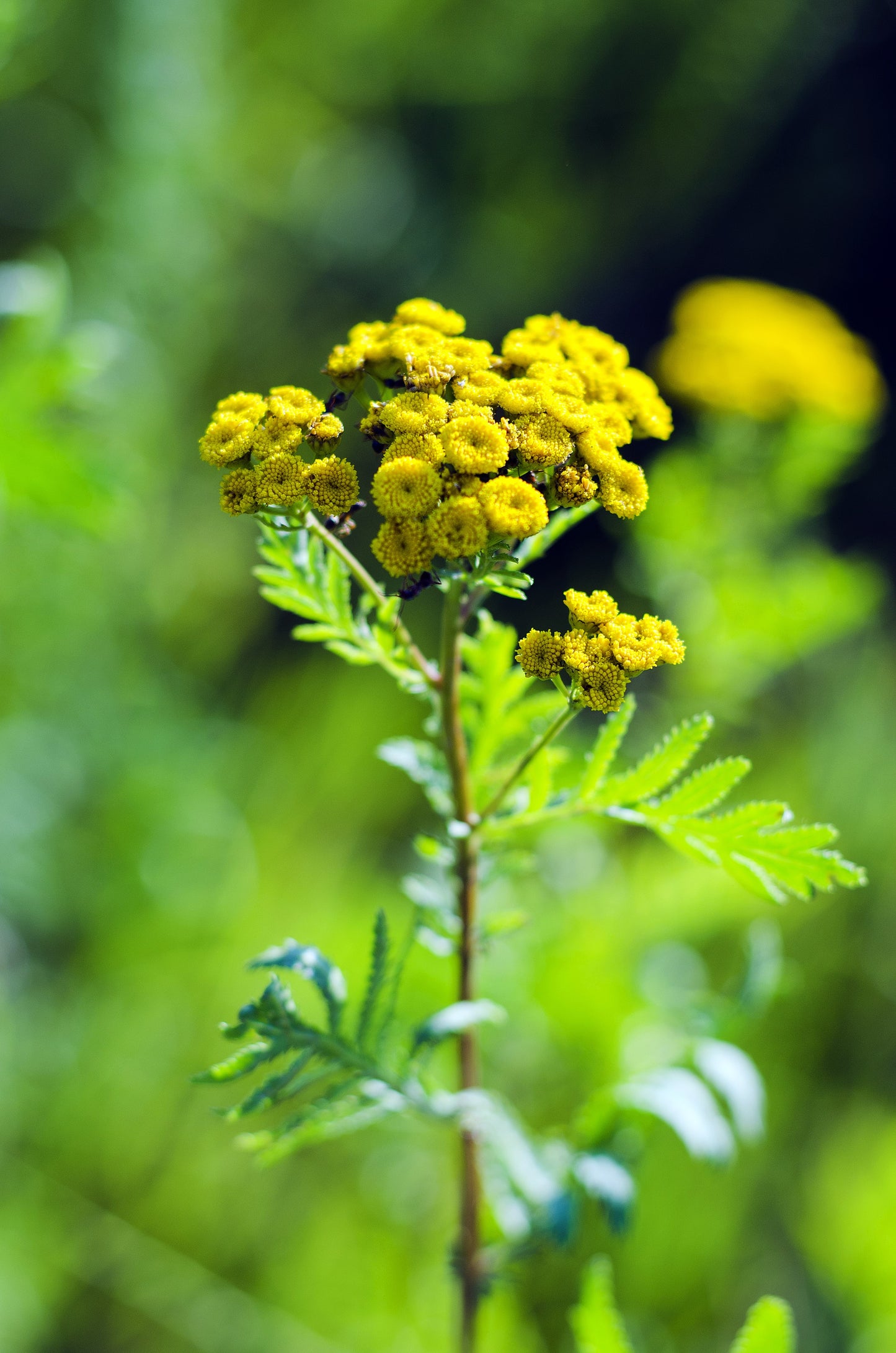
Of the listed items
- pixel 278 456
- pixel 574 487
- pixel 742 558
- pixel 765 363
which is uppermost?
pixel 765 363

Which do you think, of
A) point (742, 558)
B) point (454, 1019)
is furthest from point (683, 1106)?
point (742, 558)

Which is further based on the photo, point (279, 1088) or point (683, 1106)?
point (683, 1106)

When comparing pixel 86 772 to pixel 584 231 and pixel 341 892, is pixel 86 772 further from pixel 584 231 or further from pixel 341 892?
pixel 584 231

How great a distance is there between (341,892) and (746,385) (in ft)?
5.95

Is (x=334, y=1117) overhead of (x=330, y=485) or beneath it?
beneath

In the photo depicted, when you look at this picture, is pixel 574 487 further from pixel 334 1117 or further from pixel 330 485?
pixel 334 1117

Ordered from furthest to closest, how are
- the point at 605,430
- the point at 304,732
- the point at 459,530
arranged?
the point at 304,732, the point at 605,430, the point at 459,530

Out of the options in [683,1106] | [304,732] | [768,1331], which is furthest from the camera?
[304,732]

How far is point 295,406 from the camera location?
83 centimetres

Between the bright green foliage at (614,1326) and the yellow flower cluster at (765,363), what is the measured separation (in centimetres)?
150

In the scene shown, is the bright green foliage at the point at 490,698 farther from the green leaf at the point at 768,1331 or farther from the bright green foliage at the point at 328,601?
the green leaf at the point at 768,1331

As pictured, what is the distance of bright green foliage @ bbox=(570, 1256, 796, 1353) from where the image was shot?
0.93 meters

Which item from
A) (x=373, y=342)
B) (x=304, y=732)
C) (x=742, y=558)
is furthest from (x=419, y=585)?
(x=304, y=732)

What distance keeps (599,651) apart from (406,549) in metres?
0.17
